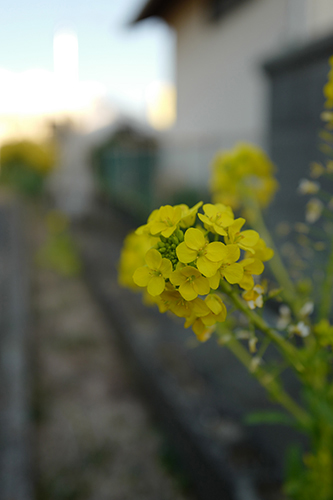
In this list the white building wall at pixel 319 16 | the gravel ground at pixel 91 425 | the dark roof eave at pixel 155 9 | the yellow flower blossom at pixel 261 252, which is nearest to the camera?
the yellow flower blossom at pixel 261 252

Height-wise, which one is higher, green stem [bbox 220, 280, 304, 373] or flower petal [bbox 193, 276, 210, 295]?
flower petal [bbox 193, 276, 210, 295]

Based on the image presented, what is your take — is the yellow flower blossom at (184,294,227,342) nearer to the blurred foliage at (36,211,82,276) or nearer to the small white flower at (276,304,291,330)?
the small white flower at (276,304,291,330)

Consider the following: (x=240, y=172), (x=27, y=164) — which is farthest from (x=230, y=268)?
(x=27, y=164)

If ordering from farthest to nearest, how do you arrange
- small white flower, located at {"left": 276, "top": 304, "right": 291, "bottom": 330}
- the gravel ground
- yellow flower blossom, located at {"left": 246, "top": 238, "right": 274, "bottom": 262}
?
1. the gravel ground
2. small white flower, located at {"left": 276, "top": 304, "right": 291, "bottom": 330}
3. yellow flower blossom, located at {"left": 246, "top": 238, "right": 274, "bottom": 262}

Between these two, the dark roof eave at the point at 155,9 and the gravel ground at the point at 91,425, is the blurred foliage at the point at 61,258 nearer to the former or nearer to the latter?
the gravel ground at the point at 91,425

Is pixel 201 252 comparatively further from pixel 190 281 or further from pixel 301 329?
pixel 301 329

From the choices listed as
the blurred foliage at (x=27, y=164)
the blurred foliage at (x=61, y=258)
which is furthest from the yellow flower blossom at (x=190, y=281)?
the blurred foliage at (x=27, y=164)

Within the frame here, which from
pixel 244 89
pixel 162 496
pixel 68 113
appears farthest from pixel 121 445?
pixel 68 113

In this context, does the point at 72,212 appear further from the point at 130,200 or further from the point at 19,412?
the point at 19,412

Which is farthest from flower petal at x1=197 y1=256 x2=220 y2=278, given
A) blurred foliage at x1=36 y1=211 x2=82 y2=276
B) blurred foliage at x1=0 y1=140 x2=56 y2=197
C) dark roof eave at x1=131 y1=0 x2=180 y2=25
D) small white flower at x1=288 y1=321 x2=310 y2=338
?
blurred foliage at x1=0 y1=140 x2=56 y2=197
